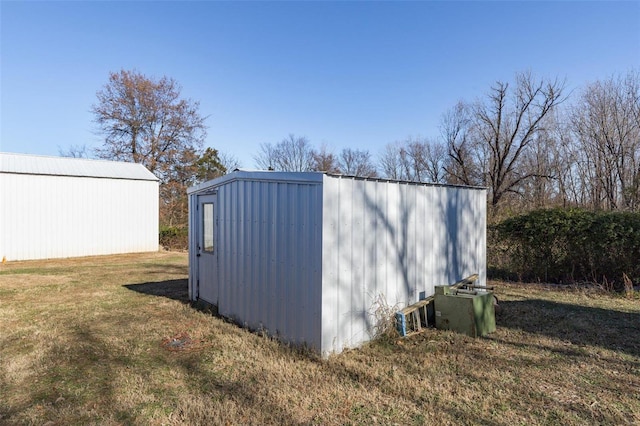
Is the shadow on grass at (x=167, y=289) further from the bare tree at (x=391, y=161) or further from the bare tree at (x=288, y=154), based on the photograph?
the bare tree at (x=288, y=154)

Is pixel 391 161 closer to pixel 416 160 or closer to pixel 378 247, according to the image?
pixel 416 160

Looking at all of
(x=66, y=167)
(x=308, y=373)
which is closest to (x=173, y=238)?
(x=66, y=167)

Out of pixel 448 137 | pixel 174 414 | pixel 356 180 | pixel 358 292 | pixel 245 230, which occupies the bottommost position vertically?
pixel 174 414

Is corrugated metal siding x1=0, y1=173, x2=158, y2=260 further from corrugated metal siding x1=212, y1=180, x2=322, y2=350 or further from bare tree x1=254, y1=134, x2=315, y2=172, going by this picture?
bare tree x1=254, y1=134, x2=315, y2=172

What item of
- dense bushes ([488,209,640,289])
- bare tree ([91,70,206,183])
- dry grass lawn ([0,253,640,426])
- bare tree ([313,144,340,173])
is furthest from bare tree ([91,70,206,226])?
dense bushes ([488,209,640,289])

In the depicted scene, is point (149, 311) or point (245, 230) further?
point (149, 311)

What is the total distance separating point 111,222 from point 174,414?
1567cm

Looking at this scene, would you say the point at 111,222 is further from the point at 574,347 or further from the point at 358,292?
the point at 574,347

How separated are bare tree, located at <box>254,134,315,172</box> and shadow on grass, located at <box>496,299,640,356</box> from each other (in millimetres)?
31381

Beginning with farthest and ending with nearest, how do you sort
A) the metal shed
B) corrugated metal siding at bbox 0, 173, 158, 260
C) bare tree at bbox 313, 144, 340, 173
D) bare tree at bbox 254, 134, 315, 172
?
1. bare tree at bbox 254, 134, 315, 172
2. bare tree at bbox 313, 144, 340, 173
3. corrugated metal siding at bbox 0, 173, 158, 260
4. the metal shed

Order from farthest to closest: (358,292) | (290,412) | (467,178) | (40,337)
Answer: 1. (467,178)
2. (40,337)
3. (358,292)
4. (290,412)

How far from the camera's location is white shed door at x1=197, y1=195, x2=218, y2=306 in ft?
20.9

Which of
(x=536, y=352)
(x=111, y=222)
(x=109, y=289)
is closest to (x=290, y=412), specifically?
(x=536, y=352)

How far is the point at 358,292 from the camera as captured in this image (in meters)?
4.51
